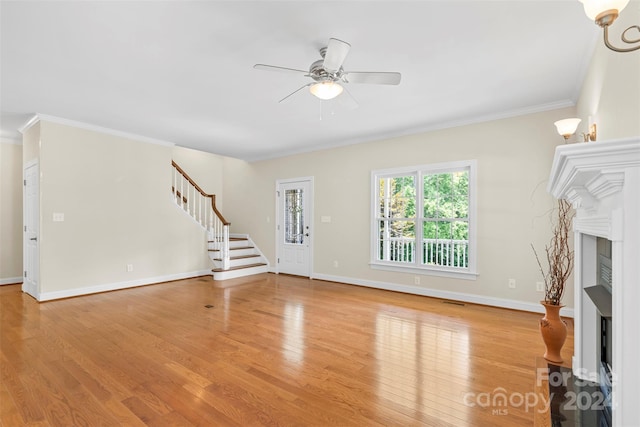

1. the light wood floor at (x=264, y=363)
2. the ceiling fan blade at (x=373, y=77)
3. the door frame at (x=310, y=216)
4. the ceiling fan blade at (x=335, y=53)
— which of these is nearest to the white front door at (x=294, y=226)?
the door frame at (x=310, y=216)

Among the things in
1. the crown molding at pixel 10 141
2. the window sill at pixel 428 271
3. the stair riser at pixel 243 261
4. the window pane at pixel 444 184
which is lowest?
the stair riser at pixel 243 261

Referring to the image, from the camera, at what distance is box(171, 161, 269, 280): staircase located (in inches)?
245

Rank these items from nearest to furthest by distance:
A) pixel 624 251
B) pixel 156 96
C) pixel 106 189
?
pixel 624 251 → pixel 156 96 → pixel 106 189

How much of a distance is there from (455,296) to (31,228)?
6684 mm

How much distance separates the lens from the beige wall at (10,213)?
5.50 metres

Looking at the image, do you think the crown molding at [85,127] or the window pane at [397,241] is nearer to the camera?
the crown molding at [85,127]

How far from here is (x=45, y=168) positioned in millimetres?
4445

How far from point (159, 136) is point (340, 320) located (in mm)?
4468

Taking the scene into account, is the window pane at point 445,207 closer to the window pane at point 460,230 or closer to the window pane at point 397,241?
the window pane at point 460,230

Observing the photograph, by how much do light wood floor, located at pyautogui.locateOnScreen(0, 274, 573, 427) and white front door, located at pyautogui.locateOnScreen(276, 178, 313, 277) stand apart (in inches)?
82.8

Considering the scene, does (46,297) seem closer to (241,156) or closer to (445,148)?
(241,156)

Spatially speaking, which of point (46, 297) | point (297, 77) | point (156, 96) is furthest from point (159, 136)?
point (297, 77)

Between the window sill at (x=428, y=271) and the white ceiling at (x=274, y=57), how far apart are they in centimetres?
225

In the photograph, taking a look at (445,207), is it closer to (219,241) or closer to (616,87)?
(616,87)
